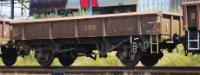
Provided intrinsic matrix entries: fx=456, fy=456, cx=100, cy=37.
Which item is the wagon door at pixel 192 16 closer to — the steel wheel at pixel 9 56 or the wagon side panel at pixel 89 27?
the wagon side panel at pixel 89 27

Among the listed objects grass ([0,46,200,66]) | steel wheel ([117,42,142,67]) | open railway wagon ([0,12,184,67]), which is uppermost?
open railway wagon ([0,12,184,67])

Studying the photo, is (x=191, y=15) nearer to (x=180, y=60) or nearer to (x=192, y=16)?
(x=192, y=16)

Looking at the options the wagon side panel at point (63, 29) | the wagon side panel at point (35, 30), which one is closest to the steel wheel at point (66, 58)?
the wagon side panel at point (63, 29)

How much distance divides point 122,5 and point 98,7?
2369 millimetres

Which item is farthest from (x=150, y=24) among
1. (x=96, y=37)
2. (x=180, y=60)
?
(x=180, y=60)

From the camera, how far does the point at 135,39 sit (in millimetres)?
14805

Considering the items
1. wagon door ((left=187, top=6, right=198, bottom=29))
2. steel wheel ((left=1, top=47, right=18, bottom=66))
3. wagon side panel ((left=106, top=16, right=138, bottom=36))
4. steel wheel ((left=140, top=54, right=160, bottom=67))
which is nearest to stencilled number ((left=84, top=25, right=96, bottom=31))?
wagon side panel ((left=106, top=16, right=138, bottom=36))

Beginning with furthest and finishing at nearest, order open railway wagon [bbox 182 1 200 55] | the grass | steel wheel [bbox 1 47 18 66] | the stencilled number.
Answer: steel wheel [bbox 1 47 18 66]
the grass
the stencilled number
open railway wagon [bbox 182 1 200 55]

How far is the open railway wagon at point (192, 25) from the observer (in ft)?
43.0

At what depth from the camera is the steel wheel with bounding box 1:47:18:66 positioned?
59.3 feet

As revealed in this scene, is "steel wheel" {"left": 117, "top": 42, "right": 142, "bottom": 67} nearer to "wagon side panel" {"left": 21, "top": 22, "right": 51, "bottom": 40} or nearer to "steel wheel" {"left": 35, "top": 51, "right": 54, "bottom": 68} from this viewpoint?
"steel wheel" {"left": 35, "top": 51, "right": 54, "bottom": 68}

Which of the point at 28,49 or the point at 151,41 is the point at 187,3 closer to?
the point at 151,41

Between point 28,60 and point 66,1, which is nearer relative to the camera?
point 28,60

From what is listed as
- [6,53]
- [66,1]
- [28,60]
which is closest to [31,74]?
[6,53]
